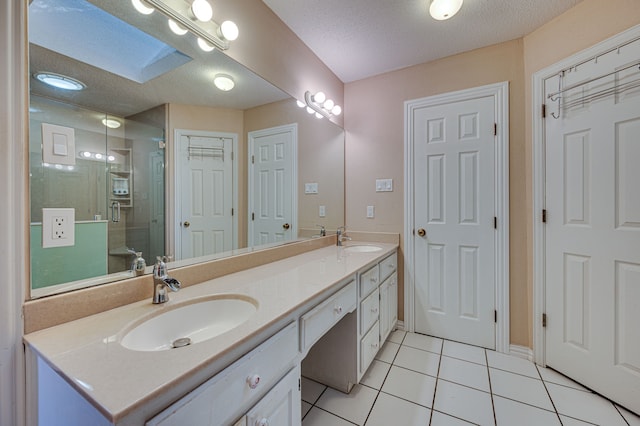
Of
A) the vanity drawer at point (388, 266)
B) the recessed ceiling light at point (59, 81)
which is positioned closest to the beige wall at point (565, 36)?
the vanity drawer at point (388, 266)

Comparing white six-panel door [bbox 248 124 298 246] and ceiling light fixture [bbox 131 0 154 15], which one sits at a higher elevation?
ceiling light fixture [bbox 131 0 154 15]

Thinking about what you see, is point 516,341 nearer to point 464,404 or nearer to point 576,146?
point 464,404

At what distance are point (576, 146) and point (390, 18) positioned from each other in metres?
1.43

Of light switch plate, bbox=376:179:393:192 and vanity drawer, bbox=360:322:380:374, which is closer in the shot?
vanity drawer, bbox=360:322:380:374

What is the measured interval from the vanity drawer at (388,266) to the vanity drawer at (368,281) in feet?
0.40

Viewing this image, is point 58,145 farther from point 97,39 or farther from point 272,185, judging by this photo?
point 272,185

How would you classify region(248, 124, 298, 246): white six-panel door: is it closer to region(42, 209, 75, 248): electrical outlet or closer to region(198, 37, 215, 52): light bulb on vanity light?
region(198, 37, 215, 52): light bulb on vanity light

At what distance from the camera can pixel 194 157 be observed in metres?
1.31

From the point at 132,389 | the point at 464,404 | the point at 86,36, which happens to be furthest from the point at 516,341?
the point at 86,36

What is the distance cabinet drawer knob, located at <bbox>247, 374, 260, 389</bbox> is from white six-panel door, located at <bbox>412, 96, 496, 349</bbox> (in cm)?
184

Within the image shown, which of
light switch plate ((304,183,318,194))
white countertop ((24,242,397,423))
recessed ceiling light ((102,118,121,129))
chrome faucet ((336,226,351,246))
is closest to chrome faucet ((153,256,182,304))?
white countertop ((24,242,397,423))

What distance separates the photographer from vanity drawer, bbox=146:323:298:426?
581 millimetres

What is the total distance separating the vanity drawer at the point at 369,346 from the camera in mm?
1603

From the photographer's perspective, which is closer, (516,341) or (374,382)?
(374,382)
